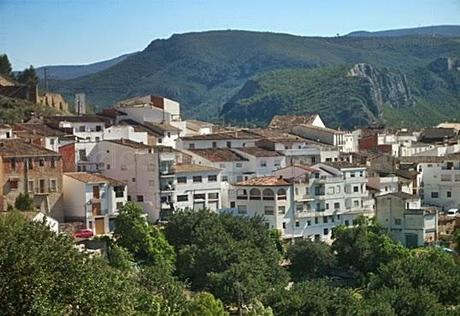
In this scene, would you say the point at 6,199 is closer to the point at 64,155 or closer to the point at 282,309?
the point at 64,155

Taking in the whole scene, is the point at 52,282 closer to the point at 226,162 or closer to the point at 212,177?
the point at 212,177

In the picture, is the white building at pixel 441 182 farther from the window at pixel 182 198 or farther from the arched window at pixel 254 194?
the window at pixel 182 198

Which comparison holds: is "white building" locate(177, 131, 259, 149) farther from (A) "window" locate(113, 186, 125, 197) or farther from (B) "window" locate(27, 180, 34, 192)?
(B) "window" locate(27, 180, 34, 192)

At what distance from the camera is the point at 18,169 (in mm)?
16078

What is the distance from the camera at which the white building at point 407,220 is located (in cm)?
1927

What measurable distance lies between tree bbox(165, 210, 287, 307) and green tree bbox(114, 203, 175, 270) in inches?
13.0

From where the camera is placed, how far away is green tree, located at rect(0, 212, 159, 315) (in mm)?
9328

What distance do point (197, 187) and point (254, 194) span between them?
1.06 meters

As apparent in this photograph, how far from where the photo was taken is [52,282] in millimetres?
9539

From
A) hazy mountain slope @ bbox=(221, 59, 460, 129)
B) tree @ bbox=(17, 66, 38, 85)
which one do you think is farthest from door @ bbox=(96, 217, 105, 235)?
hazy mountain slope @ bbox=(221, 59, 460, 129)

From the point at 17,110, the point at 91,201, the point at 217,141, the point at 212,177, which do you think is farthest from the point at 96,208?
the point at 17,110

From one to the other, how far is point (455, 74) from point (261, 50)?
75.4 feet

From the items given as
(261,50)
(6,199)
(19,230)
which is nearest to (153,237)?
(6,199)

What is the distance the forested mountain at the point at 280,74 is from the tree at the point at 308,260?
23.9 m
